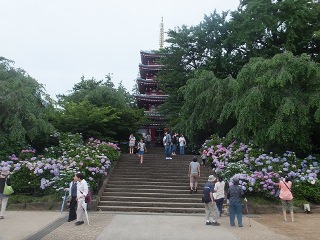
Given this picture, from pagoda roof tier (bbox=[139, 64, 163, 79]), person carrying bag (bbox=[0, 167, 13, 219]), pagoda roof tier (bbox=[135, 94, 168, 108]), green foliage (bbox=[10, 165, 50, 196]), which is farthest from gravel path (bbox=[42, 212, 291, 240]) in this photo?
pagoda roof tier (bbox=[139, 64, 163, 79])

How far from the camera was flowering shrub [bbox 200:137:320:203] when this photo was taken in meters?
13.0

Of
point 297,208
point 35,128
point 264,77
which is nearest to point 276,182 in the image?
point 297,208

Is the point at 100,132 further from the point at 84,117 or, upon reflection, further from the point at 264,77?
the point at 264,77

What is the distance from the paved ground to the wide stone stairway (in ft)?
4.23

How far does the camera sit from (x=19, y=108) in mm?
15281

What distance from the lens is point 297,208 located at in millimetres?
→ 12688

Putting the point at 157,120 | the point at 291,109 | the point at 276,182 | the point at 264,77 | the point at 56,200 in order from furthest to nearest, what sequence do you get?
the point at 157,120 < the point at 264,77 < the point at 291,109 < the point at 276,182 < the point at 56,200

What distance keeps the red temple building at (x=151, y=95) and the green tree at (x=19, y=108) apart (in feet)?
48.9

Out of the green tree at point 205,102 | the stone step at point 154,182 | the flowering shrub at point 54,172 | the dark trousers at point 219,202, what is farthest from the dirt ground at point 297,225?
the green tree at point 205,102

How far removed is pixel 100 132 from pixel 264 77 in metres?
11.7

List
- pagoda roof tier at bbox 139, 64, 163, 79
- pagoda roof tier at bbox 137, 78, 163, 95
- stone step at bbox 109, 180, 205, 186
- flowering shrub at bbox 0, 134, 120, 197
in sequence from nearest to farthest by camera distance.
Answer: flowering shrub at bbox 0, 134, 120, 197 → stone step at bbox 109, 180, 205, 186 → pagoda roof tier at bbox 137, 78, 163, 95 → pagoda roof tier at bbox 139, 64, 163, 79

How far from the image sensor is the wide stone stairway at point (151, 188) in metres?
12.9

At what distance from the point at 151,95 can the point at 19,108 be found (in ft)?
59.8

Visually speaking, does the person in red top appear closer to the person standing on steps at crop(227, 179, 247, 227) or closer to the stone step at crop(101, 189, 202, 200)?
the person standing on steps at crop(227, 179, 247, 227)
